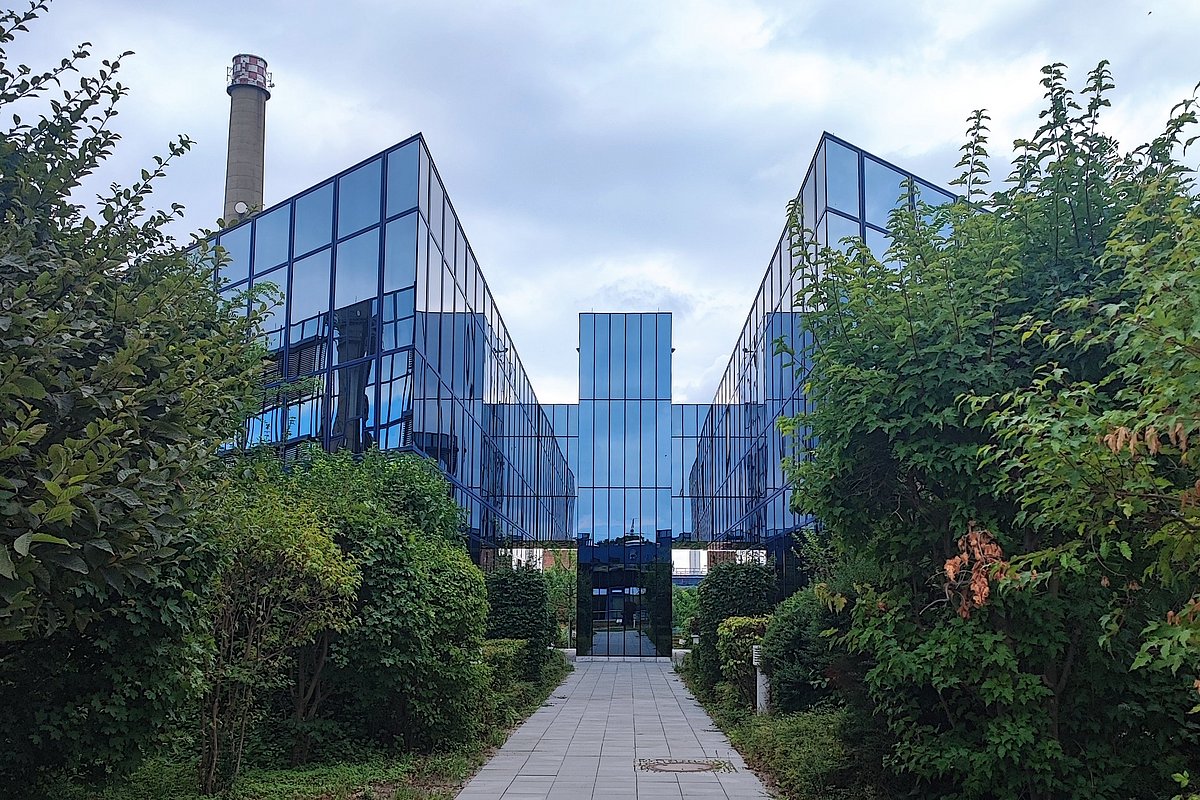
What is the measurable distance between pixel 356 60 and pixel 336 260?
6.62 meters

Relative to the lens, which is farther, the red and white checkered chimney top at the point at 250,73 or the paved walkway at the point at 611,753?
the red and white checkered chimney top at the point at 250,73

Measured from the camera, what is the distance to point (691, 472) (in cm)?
3800

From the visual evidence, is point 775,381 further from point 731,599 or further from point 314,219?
point 314,219

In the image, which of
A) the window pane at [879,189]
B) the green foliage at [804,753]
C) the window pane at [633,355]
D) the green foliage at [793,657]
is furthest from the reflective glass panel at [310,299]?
the window pane at [633,355]

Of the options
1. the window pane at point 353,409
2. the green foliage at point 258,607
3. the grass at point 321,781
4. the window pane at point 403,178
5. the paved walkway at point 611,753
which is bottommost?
the paved walkway at point 611,753

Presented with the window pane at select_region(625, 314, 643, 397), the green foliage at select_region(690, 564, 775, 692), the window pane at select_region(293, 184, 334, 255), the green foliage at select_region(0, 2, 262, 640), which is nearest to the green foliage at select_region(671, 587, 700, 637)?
the window pane at select_region(625, 314, 643, 397)

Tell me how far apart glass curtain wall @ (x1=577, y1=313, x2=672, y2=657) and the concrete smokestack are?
43.0 feet

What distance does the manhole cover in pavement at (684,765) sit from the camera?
11.6 metres

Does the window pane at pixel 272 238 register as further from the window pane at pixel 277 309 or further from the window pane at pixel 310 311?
the window pane at pixel 310 311

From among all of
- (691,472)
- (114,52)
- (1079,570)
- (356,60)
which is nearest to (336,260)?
(356,60)

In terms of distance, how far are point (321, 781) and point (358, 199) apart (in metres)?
11.9

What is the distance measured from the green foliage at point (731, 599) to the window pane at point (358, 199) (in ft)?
34.9

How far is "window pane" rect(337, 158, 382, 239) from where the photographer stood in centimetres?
1897

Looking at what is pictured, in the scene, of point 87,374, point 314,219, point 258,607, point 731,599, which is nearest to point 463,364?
point 314,219
